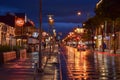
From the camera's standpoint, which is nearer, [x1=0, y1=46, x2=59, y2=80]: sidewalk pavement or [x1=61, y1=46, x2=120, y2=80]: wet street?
[x1=0, y1=46, x2=59, y2=80]: sidewalk pavement

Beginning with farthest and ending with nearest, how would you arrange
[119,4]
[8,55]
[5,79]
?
1. [8,55]
2. [119,4]
3. [5,79]

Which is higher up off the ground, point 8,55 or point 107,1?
point 107,1

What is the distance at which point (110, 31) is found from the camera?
351 ft

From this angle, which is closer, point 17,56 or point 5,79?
point 5,79

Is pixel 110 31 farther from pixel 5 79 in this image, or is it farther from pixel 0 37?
pixel 5 79

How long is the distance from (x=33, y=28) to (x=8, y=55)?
100133 millimetres

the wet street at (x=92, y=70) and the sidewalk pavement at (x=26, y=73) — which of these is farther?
the wet street at (x=92, y=70)

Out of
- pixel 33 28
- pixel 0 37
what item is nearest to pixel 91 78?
pixel 0 37

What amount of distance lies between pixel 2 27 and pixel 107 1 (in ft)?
121

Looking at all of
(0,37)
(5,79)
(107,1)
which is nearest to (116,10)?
(107,1)

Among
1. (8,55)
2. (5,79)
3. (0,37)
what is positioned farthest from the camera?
(0,37)

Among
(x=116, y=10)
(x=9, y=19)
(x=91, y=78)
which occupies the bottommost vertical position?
(x=91, y=78)

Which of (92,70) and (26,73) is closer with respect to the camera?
(26,73)

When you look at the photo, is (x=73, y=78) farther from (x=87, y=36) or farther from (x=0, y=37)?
(x=87, y=36)
